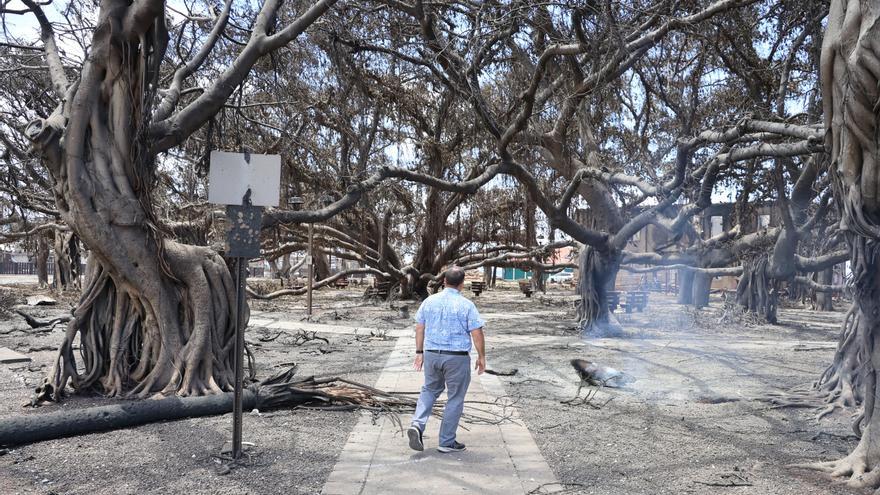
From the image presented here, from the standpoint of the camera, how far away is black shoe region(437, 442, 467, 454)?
5.36 meters

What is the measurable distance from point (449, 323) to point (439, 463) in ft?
3.68

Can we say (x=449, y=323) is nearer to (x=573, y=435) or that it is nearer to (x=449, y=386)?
Result: (x=449, y=386)

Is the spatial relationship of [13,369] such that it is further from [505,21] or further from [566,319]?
[566,319]

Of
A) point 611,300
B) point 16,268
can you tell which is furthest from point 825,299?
point 16,268

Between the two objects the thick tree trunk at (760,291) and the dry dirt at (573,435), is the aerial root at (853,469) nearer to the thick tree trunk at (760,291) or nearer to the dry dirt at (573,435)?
the dry dirt at (573,435)

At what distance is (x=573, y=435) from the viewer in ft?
20.0

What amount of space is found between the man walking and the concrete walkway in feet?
0.66

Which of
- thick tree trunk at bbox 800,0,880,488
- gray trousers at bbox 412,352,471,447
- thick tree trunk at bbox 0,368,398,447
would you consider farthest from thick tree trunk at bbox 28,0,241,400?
thick tree trunk at bbox 800,0,880,488

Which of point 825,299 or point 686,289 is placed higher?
point 686,289

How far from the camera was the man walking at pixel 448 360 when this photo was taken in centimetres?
534

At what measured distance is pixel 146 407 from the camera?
6062 mm

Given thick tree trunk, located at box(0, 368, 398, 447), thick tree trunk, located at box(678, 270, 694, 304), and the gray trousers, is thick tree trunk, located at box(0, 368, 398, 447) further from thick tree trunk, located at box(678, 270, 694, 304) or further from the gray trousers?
thick tree trunk, located at box(678, 270, 694, 304)

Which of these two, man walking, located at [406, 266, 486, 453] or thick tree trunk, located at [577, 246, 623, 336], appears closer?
man walking, located at [406, 266, 486, 453]

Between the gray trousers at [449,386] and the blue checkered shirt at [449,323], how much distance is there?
93 millimetres
